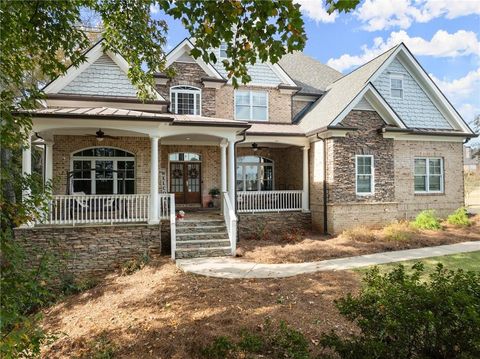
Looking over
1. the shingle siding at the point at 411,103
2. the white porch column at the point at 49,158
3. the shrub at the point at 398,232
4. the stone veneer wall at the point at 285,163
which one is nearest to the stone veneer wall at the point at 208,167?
the stone veneer wall at the point at 285,163

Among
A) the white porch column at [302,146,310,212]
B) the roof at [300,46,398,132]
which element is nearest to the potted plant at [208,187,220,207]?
the white porch column at [302,146,310,212]

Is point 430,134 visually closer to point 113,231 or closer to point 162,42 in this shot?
point 162,42

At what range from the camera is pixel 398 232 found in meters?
12.3

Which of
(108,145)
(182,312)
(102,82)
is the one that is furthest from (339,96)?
(182,312)

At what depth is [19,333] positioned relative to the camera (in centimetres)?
262

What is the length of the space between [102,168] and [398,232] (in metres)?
12.0

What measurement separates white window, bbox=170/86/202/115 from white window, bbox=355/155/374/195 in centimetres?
758

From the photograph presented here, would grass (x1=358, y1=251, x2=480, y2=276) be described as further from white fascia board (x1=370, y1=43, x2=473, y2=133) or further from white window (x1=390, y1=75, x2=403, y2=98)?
white fascia board (x1=370, y1=43, x2=473, y2=133)

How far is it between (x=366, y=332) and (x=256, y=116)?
13.9 metres

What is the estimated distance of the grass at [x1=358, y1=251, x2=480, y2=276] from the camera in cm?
842

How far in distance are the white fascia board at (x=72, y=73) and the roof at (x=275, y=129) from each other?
681cm

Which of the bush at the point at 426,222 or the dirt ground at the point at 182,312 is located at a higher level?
the bush at the point at 426,222

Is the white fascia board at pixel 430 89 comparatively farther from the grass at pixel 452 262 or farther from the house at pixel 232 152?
the grass at pixel 452 262

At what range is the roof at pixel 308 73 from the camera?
18.4 m
